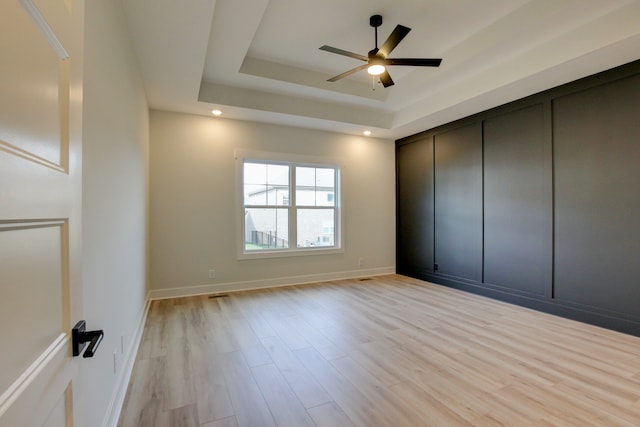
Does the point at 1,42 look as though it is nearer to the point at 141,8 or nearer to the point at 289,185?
the point at 141,8

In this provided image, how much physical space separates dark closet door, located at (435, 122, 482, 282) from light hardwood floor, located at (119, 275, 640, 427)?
1.03 meters

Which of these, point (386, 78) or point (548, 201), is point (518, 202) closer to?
point (548, 201)

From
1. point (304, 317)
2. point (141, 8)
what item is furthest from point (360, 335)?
point (141, 8)

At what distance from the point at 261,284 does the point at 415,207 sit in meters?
3.11

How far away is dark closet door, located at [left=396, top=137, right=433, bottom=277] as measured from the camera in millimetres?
5449

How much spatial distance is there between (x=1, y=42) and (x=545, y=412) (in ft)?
9.12

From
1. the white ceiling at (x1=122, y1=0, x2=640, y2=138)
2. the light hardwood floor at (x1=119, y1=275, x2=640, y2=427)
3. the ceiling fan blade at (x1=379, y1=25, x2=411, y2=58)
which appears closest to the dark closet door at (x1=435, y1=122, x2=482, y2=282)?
the white ceiling at (x1=122, y1=0, x2=640, y2=138)

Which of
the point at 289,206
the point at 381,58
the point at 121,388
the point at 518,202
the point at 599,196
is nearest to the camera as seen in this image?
the point at 121,388

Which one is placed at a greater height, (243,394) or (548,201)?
(548,201)

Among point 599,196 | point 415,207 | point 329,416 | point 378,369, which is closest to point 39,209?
point 329,416


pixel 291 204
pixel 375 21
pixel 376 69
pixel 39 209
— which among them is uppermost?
pixel 375 21

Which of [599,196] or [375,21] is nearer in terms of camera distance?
[375,21]

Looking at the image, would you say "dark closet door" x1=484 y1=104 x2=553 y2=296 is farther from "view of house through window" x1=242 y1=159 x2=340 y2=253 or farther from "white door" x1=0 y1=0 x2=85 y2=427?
"white door" x1=0 y1=0 x2=85 y2=427

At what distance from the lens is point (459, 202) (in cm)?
487
